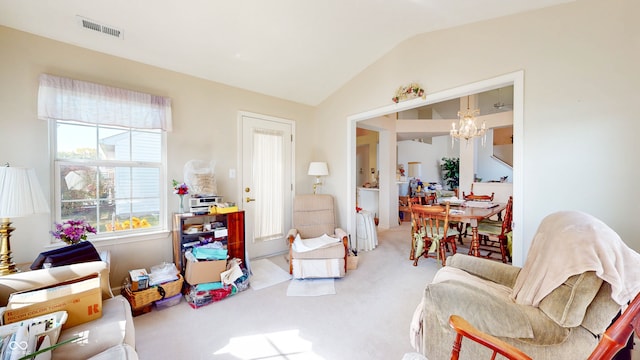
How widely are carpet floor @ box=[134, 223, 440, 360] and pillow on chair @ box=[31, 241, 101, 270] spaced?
71 centimetres

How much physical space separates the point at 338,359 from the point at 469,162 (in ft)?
19.1

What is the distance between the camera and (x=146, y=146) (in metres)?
2.60

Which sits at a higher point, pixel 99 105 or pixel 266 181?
pixel 99 105

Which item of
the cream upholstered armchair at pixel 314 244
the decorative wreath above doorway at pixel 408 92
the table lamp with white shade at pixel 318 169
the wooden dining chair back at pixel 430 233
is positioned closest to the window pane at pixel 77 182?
the cream upholstered armchair at pixel 314 244

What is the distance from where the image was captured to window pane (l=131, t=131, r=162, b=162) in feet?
8.32

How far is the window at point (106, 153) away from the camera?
2152mm

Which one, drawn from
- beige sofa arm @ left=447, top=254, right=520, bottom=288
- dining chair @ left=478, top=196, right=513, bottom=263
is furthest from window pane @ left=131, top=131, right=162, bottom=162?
dining chair @ left=478, top=196, right=513, bottom=263

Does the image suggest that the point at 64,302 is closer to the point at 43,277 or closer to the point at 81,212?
the point at 43,277

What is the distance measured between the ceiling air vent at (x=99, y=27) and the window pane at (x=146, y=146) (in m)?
0.92

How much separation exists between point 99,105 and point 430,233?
4.05 meters

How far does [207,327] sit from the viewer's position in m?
1.96

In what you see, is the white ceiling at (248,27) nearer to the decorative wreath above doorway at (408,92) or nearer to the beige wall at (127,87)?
the beige wall at (127,87)

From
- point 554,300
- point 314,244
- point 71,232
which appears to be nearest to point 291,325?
point 314,244

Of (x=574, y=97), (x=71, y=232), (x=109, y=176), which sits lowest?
(x=71, y=232)
